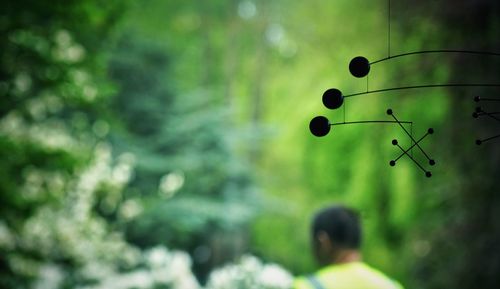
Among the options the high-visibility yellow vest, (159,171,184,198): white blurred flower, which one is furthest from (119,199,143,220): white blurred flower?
the high-visibility yellow vest

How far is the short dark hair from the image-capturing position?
77.0 inches

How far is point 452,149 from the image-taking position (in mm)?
3662

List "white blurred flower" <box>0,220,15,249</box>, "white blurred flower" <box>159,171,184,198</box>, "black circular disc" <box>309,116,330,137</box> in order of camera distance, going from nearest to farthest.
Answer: "black circular disc" <box>309,116,330,137</box> < "white blurred flower" <box>0,220,15,249</box> < "white blurred flower" <box>159,171,184,198</box>

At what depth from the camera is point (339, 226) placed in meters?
1.97

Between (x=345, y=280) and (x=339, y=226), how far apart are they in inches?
8.3

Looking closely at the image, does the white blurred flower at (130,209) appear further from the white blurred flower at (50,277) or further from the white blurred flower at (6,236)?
the white blurred flower at (6,236)

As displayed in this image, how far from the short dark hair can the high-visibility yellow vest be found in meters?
0.10

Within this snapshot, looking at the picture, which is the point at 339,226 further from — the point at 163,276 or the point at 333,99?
the point at 163,276

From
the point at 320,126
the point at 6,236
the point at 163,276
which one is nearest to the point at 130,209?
the point at 6,236

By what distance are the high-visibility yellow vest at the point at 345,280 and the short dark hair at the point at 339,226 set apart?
0.10m

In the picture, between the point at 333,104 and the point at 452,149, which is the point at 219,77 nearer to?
the point at 452,149

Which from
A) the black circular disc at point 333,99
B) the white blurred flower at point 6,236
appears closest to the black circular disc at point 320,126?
the black circular disc at point 333,99

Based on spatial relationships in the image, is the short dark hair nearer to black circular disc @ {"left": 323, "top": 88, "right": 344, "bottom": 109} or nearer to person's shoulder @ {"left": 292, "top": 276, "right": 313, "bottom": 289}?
person's shoulder @ {"left": 292, "top": 276, "right": 313, "bottom": 289}

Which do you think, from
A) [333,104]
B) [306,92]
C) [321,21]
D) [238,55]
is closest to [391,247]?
[306,92]
